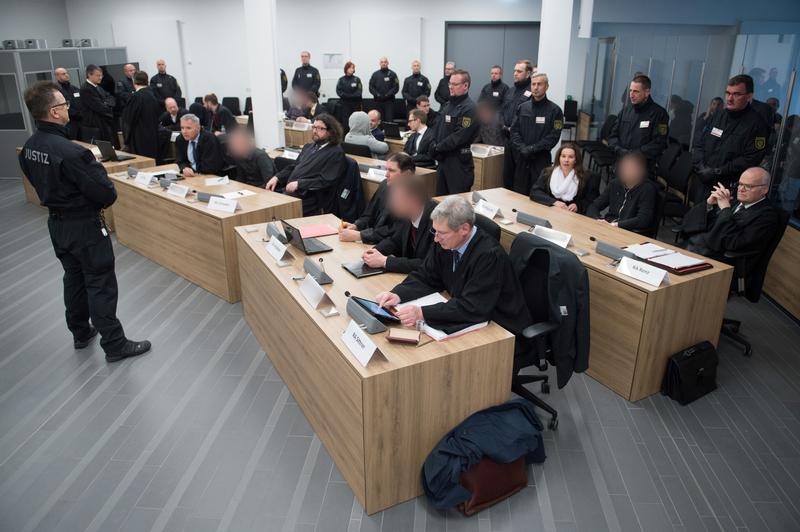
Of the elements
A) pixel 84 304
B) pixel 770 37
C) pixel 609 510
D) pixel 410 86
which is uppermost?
pixel 770 37

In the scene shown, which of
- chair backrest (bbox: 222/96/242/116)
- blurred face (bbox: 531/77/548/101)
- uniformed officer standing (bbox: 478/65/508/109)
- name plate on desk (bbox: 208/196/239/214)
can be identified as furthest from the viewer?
chair backrest (bbox: 222/96/242/116)

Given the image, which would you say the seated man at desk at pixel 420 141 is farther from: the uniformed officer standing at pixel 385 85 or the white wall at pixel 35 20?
the white wall at pixel 35 20

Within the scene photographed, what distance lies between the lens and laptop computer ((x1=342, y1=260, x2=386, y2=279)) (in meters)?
3.50

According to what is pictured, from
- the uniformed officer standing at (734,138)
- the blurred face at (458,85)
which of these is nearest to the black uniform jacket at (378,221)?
the blurred face at (458,85)

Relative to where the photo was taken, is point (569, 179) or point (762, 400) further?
point (569, 179)

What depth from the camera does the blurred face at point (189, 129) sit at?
18.6 ft

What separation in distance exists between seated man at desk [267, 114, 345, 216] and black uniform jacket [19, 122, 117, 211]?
2.08 meters

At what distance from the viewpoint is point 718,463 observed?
3.06 metres

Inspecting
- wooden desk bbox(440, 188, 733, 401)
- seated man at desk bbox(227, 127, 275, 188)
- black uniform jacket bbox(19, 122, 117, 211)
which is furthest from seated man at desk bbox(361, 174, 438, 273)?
seated man at desk bbox(227, 127, 275, 188)

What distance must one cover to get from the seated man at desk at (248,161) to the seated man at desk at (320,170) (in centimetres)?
28

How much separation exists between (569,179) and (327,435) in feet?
9.81

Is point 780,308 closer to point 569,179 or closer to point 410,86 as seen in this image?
point 569,179

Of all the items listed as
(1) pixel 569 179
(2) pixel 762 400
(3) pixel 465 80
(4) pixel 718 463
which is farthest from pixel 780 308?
(3) pixel 465 80

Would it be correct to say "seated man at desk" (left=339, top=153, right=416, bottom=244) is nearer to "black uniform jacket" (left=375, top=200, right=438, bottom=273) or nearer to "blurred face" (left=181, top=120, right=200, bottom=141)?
"black uniform jacket" (left=375, top=200, right=438, bottom=273)
